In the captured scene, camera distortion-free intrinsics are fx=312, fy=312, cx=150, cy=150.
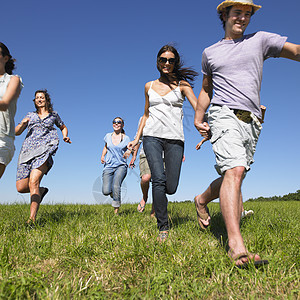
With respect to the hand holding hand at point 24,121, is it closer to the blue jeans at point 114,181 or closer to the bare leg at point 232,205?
the blue jeans at point 114,181

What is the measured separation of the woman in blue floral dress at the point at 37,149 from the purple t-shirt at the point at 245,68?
3062 mm

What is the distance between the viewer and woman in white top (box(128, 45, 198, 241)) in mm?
3949

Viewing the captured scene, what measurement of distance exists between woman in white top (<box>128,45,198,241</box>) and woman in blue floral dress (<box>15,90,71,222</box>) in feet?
5.07

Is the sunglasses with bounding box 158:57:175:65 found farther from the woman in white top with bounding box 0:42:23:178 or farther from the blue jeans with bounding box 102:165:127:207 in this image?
the blue jeans with bounding box 102:165:127:207

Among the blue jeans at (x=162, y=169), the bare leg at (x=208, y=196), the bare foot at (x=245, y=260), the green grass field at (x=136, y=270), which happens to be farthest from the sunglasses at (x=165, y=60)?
the bare foot at (x=245, y=260)

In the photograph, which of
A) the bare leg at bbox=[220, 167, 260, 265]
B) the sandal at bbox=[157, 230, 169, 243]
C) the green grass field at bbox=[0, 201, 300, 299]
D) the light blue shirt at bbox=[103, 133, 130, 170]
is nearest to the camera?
the green grass field at bbox=[0, 201, 300, 299]

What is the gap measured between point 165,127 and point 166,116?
15 cm

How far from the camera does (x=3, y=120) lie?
3.80 metres

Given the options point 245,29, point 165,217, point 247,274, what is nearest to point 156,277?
point 247,274

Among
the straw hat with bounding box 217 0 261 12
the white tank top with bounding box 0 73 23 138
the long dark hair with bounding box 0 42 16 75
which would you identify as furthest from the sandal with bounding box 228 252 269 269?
the long dark hair with bounding box 0 42 16 75

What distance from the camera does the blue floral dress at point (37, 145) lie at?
5008 millimetres

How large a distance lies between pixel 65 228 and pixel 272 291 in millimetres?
2516

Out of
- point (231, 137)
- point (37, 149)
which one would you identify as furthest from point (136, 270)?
point (37, 149)

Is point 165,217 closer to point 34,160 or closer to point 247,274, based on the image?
point 247,274
